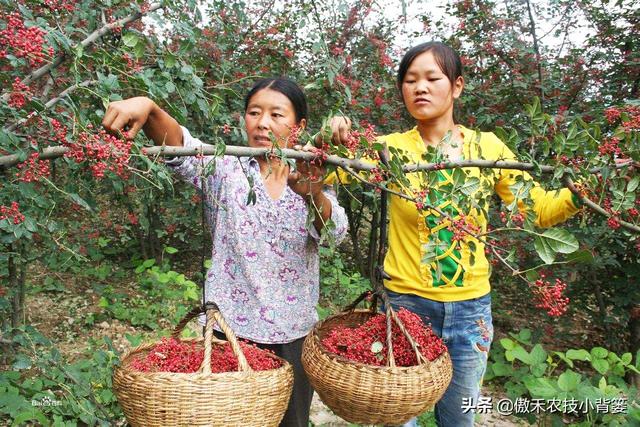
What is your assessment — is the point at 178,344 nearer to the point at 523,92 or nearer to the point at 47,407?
the point at 47,407

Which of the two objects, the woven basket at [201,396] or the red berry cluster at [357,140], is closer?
the woven basket at [201,396]

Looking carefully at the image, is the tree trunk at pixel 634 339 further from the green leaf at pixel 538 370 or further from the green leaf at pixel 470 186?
the green leaf at pixel 470 186

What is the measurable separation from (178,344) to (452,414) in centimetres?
103

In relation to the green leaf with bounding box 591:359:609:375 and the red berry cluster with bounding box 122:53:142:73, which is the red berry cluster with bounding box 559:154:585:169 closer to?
the red berry cluster with bounding box 122:53:142:73

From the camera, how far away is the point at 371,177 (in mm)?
1143

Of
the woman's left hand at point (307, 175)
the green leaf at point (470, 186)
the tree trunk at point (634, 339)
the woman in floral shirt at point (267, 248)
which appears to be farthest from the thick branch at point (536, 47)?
the woman's left hand at point (307, 175)

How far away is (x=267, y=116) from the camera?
1.52 metres

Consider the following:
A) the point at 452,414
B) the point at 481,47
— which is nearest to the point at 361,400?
the point at 452,414

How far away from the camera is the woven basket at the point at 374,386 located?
1.05m

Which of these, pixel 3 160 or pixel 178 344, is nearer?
pixel 3 160

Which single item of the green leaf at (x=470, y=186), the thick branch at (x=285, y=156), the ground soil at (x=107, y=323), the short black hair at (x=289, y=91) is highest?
the short black hair at (x=289, y=91)

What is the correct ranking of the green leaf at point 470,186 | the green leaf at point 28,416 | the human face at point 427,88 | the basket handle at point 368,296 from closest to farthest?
1. the green leaf at point 470,186
2. the basket handle at point 368,296
3. the human face at point 427,88
4. the green leaf at point 28,416

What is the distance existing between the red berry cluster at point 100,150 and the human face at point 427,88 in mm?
955

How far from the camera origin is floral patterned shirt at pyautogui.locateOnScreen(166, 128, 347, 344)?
4.98ft
